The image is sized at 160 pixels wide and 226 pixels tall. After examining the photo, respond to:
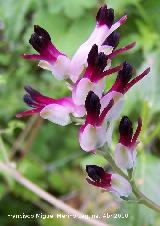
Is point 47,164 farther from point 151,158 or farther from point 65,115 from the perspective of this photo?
point 65,115

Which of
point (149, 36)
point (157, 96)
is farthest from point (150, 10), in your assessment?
point (157, 96)

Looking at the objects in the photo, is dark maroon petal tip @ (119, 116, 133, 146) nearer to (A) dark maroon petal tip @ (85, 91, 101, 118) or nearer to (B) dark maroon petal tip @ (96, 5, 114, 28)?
(A) dark maroon petal tip @ (85, 91, 101, 118)

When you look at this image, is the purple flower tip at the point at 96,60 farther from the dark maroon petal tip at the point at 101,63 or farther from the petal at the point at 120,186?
the petal at the point at 120,186

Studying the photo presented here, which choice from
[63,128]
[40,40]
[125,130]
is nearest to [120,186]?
[125,130]

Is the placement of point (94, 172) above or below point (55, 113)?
below

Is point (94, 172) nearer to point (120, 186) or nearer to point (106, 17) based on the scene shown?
point (120, 186)
